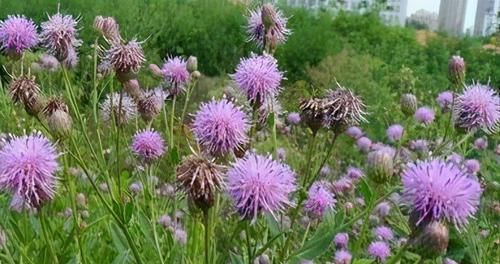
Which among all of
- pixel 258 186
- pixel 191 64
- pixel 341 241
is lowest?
pixel 341 241

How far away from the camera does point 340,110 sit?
1.37 m

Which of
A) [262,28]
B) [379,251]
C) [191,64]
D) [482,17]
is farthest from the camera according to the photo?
[482,17]

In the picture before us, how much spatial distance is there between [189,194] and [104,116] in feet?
3.30

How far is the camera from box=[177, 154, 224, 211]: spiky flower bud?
1.12 meters

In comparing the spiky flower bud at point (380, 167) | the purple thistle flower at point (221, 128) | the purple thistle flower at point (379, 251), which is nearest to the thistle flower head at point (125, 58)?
the purple thistle flower at point (221, 128)

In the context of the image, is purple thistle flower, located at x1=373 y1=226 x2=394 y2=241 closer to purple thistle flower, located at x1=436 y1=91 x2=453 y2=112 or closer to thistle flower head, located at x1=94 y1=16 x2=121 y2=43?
purple thistle flower, located at x1=436 y1=91 x2=453 y2=112

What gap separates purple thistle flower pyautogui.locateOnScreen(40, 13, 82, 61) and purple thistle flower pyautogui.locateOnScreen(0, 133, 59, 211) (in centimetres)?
33

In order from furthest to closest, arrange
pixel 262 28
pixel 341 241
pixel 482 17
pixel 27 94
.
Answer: pixel 482 17
pixel 341 241
pixel 262 28
pixel 27 94

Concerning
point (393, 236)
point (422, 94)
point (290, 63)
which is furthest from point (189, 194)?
point (290, 63)

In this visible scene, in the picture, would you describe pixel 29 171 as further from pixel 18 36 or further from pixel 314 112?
pixel 18 36

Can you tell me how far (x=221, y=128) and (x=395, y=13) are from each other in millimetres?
9322

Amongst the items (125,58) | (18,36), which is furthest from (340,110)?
(18,36)

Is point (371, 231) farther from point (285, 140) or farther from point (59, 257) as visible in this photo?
point (285, 140)

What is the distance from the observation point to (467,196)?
111cm
